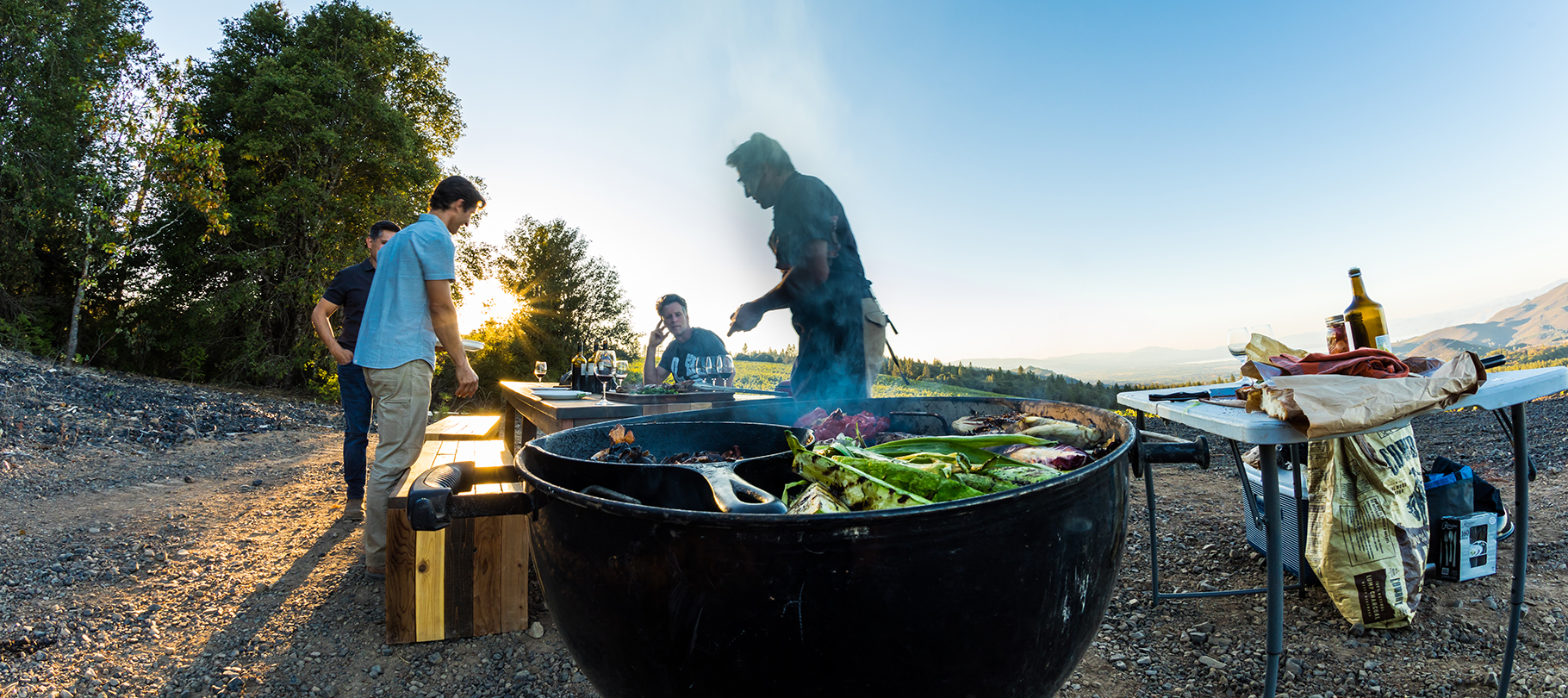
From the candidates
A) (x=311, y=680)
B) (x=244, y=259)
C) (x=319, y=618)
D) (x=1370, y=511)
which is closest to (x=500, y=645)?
(x=311, y=680)

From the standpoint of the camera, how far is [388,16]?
496 inches

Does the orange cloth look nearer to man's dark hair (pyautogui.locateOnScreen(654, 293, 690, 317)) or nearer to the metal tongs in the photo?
the metal tongs

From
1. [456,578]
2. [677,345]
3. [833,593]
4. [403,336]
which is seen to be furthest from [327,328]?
[833,593]

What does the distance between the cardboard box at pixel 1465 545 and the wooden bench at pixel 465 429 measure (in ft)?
15.5

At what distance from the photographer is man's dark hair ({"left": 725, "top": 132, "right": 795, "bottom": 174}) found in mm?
2465

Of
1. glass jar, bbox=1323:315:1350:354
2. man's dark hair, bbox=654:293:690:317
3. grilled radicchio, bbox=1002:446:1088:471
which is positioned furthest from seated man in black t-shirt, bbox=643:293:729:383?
grilled radicchio, bbox=1002:446:1088:471

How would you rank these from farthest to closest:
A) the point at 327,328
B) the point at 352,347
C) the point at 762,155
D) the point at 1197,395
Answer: the point at 352,347 → the point at 327,328 → the point at 762,155 → the point at 1197,395

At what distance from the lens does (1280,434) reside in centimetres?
157

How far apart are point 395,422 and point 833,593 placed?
2679mm

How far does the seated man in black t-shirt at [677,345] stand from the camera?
5.27 meters

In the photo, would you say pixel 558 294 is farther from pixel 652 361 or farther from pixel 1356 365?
pixel 1356 365

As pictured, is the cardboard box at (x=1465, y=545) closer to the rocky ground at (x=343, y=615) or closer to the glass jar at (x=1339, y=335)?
the rocky ground at (x=343, y=615)

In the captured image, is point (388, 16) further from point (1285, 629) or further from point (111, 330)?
point (1285, 629)

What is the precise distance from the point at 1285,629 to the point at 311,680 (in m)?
3.62
